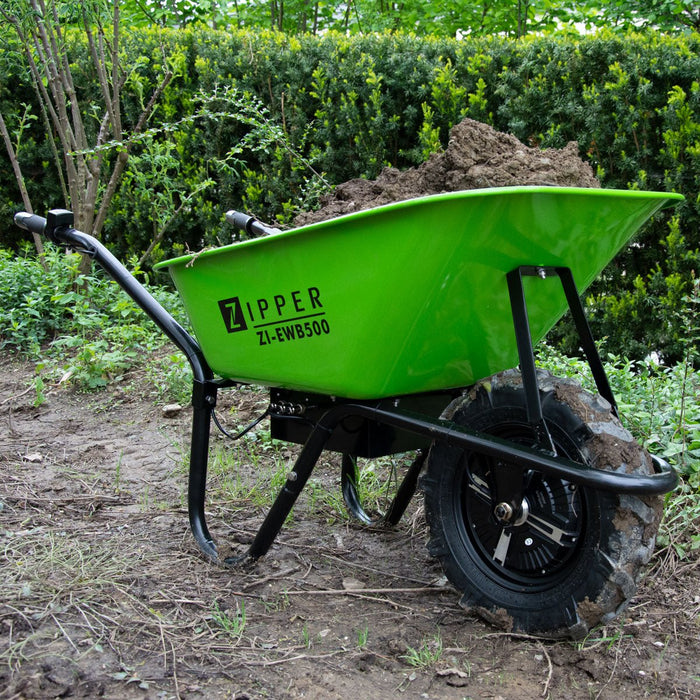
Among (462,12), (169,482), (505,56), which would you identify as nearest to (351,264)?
(169,482)

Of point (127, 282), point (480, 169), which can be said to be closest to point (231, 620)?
point (127, 282)

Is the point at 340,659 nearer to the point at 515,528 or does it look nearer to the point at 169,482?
the point at 515,528

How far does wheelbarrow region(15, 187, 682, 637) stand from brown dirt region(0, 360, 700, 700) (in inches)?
5.5

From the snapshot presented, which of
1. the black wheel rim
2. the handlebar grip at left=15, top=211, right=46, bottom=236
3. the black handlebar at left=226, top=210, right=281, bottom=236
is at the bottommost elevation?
the black wheel rim

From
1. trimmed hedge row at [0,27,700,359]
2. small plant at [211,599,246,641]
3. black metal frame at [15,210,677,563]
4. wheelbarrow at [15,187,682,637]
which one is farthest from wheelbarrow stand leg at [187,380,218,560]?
trimmed hedge row at [0,27,700,359]

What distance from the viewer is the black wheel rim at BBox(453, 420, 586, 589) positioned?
6.12 feet

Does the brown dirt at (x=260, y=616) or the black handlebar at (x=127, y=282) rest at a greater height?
the black handlebar at (x=127, y=282)

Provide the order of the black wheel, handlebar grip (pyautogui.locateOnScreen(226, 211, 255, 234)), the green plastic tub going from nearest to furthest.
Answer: the green plastic tub < the black wheel < handlebar grip (pyautogui.locateOnScreen(226, 211, 255, 234))

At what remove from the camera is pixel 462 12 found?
780cm

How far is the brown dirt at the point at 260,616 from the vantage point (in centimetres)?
177

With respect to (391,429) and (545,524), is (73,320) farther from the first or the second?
(545,524)

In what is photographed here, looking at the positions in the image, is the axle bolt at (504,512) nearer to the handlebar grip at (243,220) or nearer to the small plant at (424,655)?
the small plant at (424,655)

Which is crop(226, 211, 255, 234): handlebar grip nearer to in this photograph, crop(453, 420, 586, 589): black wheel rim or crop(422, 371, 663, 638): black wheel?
crop(422, 371, 663, 638): black wheel

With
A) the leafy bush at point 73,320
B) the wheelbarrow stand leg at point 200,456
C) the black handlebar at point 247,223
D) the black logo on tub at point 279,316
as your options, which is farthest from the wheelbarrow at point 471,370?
the leafy bush at point 73,320
